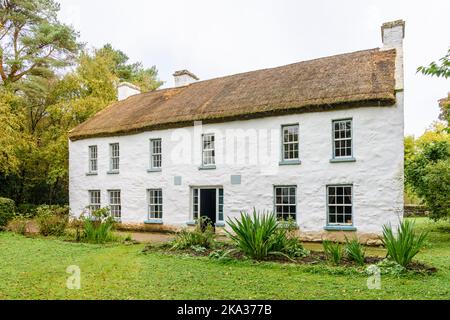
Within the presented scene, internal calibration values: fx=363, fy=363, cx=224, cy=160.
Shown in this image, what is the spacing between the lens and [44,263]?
9578mm

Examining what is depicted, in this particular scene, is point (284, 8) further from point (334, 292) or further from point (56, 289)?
point (56, 289)

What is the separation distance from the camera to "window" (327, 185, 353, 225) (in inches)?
524

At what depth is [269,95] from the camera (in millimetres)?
15492

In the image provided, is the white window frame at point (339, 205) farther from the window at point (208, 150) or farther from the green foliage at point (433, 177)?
the window at point (208, 150)

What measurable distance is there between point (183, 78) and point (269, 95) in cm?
799

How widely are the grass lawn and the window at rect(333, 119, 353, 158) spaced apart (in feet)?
14.5

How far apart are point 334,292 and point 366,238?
6.80 meters

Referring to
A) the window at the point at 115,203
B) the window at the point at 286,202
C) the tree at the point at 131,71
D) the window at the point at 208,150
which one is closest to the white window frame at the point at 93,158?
the window at the point at 115,203

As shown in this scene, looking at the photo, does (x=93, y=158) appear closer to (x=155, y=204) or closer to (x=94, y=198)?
(x=94, y=198)

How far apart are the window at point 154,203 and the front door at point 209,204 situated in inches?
99.3

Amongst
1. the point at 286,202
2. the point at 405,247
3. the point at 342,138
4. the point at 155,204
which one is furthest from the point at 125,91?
the point at 405,247

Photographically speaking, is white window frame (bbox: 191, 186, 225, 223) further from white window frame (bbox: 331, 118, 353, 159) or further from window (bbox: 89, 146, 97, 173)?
window (bbox: 89, 146, 97, 173)

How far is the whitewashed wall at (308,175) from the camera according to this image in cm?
1264

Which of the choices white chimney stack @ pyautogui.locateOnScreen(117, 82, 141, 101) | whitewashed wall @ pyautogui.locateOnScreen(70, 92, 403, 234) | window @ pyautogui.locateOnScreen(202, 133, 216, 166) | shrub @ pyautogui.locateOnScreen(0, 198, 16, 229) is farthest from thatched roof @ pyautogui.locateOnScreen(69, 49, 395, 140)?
shrub @ pyautogui.locateOnScreen(0, 198, 16, 229)
